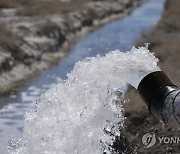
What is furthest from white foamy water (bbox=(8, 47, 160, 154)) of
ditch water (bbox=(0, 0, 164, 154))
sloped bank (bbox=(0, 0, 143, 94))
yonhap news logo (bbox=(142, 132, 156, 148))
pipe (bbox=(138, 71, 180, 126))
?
sloped bank (bbox=(0, 0, 143, 94))

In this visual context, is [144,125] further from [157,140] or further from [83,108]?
[83,108]

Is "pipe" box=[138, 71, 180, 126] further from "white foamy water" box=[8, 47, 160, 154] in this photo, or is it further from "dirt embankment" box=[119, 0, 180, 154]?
"dirt embankment" box=[119, 0, 180, 154]

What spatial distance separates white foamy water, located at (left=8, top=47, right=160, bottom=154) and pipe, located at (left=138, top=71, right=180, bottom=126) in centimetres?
135

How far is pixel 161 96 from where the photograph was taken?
818cm

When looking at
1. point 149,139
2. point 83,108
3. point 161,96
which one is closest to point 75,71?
point 83,108

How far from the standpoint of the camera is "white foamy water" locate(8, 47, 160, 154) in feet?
A: 34.2

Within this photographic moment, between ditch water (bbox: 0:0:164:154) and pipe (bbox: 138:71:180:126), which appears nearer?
pipe (bbox: 138:71:180:126)

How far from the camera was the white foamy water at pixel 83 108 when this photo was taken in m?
10.4

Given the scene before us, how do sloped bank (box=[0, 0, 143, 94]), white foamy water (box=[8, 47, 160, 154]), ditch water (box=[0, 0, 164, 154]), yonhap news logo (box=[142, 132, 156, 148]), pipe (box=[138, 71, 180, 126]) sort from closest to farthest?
pipe (box=[138, 71, 180, 126]), white foamy water (box=[8, 47, 160, 154]), ditch water (box=[0, 0, 164, 154]), yonhap news logo (box=[142, 132, 156, 148]), sloped bank (box=[0, 0, 143, 94])

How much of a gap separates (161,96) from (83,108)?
309 cm

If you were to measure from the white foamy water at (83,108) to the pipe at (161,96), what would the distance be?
4.42 ft

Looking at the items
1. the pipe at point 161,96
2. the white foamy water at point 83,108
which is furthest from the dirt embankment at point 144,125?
the pipe at point 161,96

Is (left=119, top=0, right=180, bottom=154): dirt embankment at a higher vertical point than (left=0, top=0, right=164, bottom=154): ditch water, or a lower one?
lower

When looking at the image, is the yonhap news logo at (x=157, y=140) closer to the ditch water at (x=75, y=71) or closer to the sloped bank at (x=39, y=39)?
the ditch water at (x=75, y=71)
